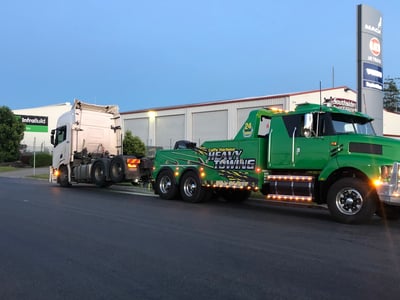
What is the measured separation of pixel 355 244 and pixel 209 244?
2.53 meters

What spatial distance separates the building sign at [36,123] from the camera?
61469 millimetres

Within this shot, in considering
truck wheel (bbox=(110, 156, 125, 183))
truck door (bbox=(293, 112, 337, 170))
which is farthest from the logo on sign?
truck wheel (bbox=(110, 156, 125, 183))

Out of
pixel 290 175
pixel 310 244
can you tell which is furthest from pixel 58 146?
pixel 310 244

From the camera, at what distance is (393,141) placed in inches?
396

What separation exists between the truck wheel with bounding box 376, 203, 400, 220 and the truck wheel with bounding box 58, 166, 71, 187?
14179 millimetres

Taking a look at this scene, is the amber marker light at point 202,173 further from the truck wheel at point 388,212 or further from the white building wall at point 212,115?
the white building wall at point 212,115

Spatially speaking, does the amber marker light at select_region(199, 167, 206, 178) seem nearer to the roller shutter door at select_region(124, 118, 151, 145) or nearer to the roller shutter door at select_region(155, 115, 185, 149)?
the roller shutter door at select_region(155, 115, 185, 149)

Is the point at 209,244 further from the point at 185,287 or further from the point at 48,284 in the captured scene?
the point at 48,284

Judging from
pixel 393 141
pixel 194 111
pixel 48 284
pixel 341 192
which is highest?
pixel 194 111

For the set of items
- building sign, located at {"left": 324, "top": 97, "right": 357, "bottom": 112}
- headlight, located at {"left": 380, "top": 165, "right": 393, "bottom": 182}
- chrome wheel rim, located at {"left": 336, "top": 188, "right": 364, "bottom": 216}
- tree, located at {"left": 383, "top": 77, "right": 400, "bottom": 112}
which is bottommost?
chrome wheel rim, located at {"left": 336, "top": 188, "right": 364, "bottom": 216}

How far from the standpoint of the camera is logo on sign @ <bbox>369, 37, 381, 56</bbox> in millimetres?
18016

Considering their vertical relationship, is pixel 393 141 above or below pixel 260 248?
above

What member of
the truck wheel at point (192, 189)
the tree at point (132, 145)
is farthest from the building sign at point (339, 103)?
the tree at point (132, 145)

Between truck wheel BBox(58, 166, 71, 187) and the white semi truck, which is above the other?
the white semi truck
